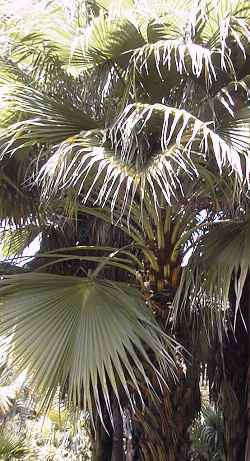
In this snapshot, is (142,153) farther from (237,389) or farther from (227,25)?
(237,389)

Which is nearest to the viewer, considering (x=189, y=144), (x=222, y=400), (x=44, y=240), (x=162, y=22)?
(x=189, y=144)

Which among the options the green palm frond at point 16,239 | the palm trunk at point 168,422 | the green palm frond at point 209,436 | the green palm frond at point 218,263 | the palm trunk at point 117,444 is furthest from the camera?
the green palm frond at point 209,436

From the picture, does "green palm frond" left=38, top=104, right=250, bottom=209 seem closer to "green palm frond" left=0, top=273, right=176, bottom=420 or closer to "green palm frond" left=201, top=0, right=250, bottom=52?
"green palm frond" left=201, top=0, right=250, bottom=52

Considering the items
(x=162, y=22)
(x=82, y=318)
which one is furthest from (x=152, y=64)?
(x=82, y=318)

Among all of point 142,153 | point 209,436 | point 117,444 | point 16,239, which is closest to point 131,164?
point 142,153

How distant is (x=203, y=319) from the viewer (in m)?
3.41

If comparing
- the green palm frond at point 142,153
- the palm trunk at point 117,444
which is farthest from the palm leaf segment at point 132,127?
the palm trunk at point 117,444

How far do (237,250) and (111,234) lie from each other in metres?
1.63

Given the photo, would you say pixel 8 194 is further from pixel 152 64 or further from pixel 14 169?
pixel 152 64

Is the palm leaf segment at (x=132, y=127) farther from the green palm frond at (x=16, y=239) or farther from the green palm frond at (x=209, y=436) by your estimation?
the green palm frond at (x=209, y=436)

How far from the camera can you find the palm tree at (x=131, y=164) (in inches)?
113

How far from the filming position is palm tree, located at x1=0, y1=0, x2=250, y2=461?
286cm

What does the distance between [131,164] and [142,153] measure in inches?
5.6

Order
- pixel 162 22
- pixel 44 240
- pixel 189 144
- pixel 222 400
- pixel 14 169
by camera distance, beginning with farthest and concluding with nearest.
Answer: pixel 44 240 → pixel 222 400 → pixel 14 169 → pixel 162 22 → pixel 189 144
